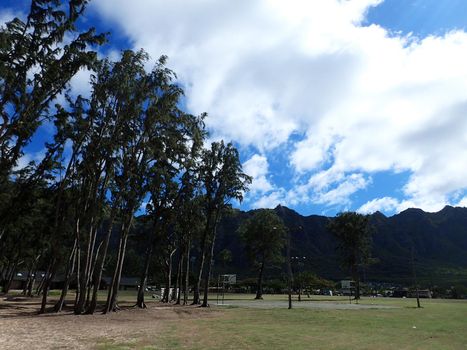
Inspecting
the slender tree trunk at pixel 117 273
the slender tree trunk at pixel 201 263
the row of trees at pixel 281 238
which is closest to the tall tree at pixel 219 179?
the slender tree trunk at pixel 201 263

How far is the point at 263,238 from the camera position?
2894 inches

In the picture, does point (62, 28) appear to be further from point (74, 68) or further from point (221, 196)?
point (221, 196)

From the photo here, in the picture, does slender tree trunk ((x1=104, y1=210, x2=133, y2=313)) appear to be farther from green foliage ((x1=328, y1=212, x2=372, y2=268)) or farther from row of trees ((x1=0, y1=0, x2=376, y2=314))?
green foliage ((x1=328, y1=212, x2=372, y2=268))

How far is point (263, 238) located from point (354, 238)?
17.0 m

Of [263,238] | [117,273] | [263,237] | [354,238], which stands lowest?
[117,273]

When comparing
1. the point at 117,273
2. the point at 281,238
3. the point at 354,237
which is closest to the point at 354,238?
the point at 354,237

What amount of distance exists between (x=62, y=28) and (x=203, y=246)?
27500 millimetres

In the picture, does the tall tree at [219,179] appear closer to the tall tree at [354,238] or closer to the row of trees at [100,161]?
the row of trees at [100,161]

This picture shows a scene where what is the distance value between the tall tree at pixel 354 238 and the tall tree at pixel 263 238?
37.0 feet

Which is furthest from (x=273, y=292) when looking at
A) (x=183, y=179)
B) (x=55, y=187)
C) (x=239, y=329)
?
(x=239, y=329)

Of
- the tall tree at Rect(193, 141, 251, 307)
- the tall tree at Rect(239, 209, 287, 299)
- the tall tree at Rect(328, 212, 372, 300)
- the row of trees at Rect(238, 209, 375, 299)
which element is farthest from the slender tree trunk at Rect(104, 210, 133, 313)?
the tall tree at Rect(328, 212, 372, 300)

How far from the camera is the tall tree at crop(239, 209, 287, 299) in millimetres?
73188

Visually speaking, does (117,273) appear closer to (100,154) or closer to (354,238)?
(100,154)

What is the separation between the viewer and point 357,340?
1655 centimetres
